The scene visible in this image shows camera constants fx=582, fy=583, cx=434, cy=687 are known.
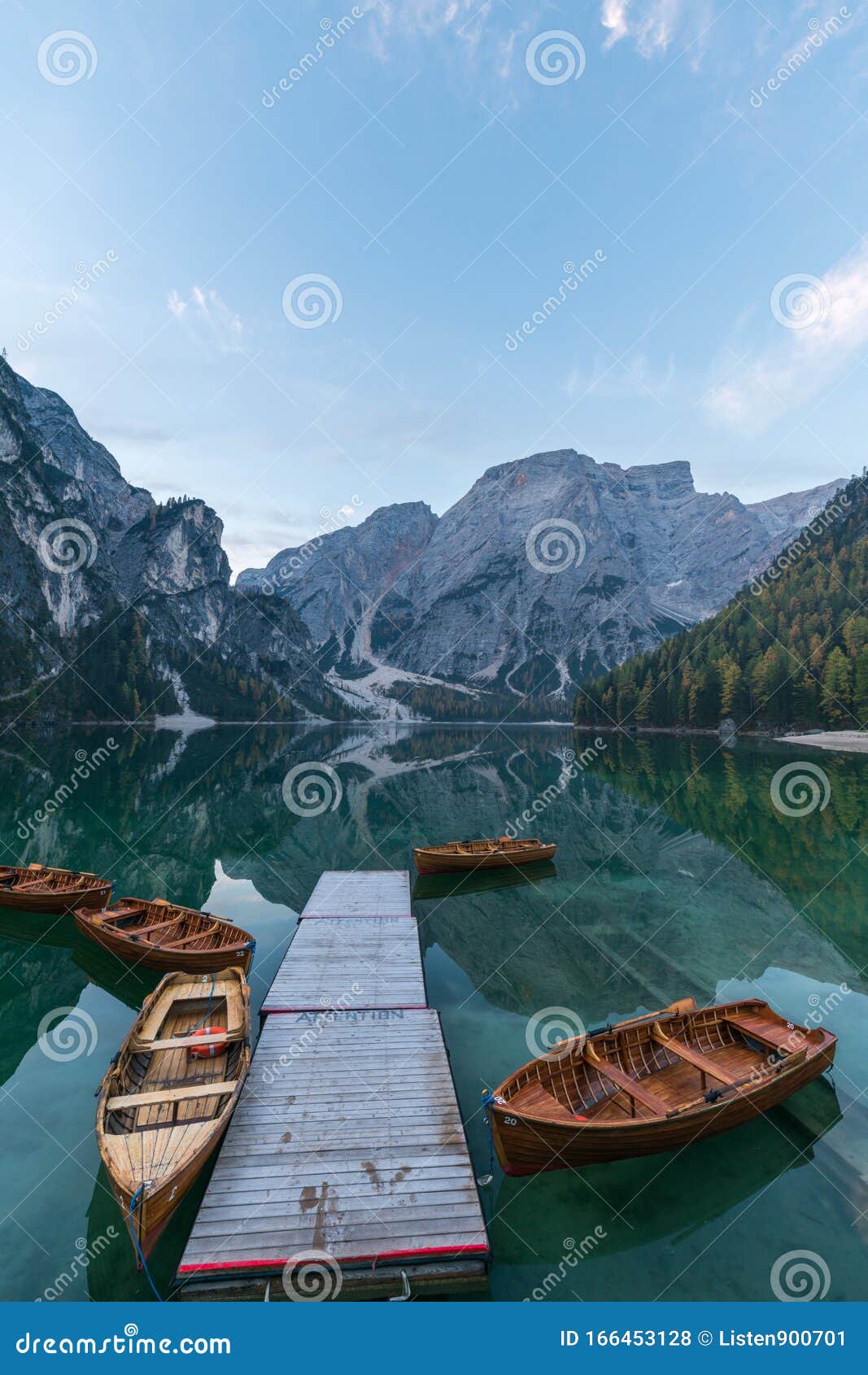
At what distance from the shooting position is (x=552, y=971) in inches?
865

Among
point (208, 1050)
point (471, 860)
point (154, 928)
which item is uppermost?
point (154, 928)

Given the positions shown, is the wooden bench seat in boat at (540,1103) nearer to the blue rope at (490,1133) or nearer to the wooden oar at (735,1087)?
the blue rope at (490,1133)

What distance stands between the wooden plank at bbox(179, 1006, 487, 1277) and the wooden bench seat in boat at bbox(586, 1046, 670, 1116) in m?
3.20

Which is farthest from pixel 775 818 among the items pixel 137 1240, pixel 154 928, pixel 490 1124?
pixel 137 1240

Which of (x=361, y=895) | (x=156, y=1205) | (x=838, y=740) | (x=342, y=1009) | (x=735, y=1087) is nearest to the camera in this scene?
(x=156, y=1205)

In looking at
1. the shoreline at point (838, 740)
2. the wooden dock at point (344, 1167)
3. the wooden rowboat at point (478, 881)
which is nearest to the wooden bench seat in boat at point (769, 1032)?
the wooden dock at point (344, 1167)

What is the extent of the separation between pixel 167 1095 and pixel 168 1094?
3 centimetres

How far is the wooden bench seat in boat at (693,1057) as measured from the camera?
41.2 feet

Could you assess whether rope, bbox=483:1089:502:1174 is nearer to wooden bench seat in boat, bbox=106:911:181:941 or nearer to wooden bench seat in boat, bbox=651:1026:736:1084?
wooden bench seat in boat, bbox=651:1026:736:1084

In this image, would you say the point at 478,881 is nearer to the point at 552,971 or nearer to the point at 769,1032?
the point at 552,971

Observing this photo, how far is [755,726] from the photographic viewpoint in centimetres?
11944
